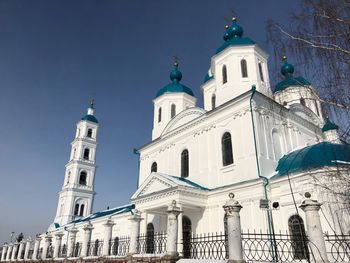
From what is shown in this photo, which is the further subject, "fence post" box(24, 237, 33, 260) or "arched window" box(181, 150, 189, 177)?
"arched window" box(181, 150, 189, 177)

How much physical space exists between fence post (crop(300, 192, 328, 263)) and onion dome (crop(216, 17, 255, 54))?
14248mm

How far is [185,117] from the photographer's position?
1897cm

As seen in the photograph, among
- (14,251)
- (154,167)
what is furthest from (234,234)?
(14,251)

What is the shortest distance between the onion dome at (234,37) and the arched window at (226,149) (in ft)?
21.1

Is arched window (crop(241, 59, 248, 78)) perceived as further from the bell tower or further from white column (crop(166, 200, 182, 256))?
the bell tower

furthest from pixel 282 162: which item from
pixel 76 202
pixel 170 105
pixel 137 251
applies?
pixel 76 202

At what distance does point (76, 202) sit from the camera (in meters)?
33.9

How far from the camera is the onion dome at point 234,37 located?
17.9 meters

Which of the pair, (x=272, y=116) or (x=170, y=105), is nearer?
(x=272, y=116)

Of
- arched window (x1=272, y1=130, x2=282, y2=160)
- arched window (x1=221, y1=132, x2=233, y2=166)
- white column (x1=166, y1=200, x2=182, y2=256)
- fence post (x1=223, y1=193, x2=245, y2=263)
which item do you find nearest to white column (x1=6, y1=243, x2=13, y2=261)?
arched window (x1=221, y1=132, x2=233, y2=166)

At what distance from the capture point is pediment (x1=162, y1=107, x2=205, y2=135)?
60.1 ft

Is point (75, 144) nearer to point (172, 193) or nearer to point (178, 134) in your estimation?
point (178, 134)

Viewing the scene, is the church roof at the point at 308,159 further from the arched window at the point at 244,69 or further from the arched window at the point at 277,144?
the arched window at the point at 244,69

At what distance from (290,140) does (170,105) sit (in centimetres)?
1030
